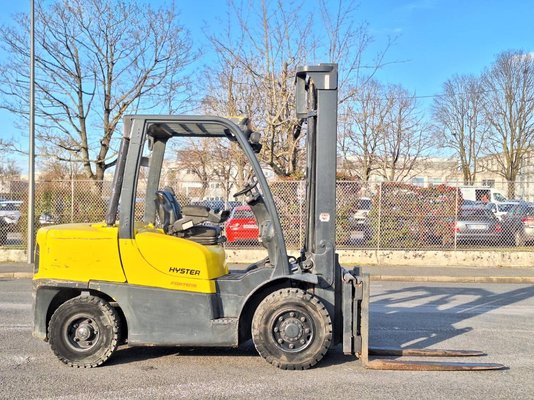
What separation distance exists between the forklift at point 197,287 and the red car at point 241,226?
28.5 feet

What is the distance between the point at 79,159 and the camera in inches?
789

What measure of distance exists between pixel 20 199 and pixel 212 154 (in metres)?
10.8

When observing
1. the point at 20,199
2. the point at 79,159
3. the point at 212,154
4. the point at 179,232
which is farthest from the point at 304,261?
the point at 212,154

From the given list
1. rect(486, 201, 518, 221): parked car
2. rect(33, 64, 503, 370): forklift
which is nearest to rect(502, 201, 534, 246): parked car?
rect(486, 201, 518, 221): parked car

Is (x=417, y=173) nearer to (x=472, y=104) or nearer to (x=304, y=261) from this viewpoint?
(x=472, y=104)

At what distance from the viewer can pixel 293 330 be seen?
184 inches

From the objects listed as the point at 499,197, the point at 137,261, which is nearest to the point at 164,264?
the point at 137,261

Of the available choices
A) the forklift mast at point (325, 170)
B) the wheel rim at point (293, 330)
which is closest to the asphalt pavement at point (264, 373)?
the wheel rim at point (293, 330)

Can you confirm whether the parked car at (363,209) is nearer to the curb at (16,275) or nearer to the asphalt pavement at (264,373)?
the asphalt pavement at (264,373)

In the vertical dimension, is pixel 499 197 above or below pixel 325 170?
above

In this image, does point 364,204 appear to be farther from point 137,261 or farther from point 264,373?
point 137,261

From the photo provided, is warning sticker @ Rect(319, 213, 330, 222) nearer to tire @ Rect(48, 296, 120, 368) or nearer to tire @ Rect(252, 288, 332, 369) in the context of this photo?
tire @ Rect(252, 288, 332, 369)

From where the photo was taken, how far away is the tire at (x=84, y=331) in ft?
15.7

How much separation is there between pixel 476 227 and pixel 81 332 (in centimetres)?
1175
